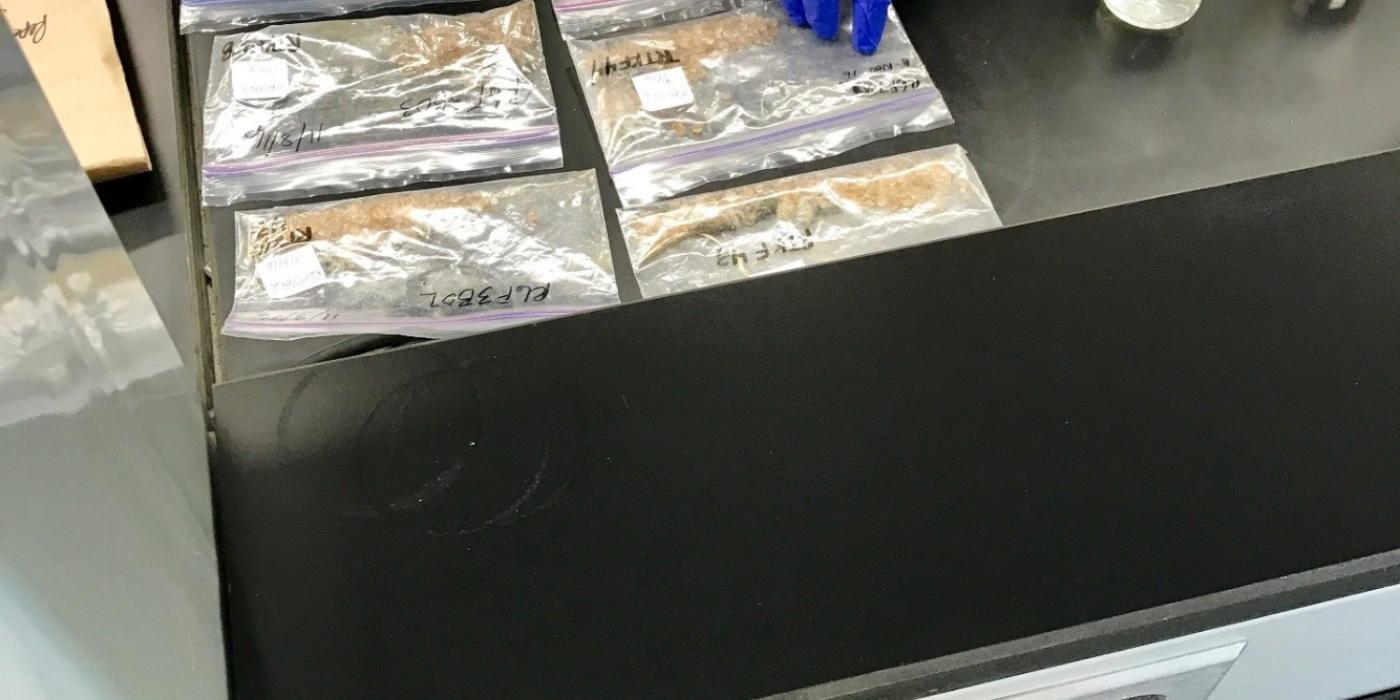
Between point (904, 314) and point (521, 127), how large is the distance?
0.27 meters

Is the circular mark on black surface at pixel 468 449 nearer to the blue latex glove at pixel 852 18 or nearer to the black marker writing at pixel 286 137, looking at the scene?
the black marker writing at pixel 286 137

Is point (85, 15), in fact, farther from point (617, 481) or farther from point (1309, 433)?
point (1309, 433)

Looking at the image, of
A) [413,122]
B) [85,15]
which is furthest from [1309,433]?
[85,15]

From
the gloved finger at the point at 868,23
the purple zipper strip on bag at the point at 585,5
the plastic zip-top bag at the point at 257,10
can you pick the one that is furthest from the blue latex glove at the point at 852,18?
the plastic zip-top bag at the point at 257,10

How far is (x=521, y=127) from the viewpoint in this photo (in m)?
0.68

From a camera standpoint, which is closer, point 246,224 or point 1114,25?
point 246,224

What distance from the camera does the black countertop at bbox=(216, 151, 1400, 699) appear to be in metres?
0.49

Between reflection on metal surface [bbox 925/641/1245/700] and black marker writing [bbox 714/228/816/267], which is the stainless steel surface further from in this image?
black marker writing [bbox 714/228/816/267]

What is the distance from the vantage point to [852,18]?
2.41 ft

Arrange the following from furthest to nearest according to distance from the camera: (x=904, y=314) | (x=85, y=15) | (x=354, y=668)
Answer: (x=85, y=15) → (x=904, y=314) → (x=354, y=668)

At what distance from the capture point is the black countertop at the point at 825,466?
19.1 inches

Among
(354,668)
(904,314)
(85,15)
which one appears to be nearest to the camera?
(354,668)

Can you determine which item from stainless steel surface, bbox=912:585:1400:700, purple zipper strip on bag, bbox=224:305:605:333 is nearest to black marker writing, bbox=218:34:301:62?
purple zipper strip on bag, bbox=224:305:605:333

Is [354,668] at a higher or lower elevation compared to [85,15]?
lower
